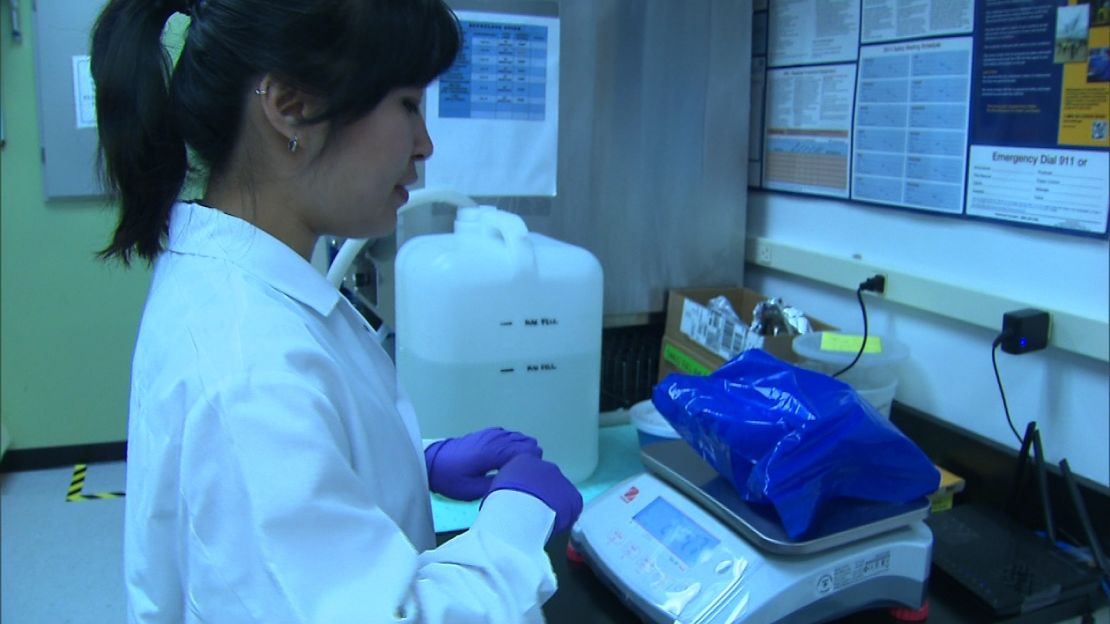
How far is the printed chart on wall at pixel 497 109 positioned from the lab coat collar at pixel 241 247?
79cm

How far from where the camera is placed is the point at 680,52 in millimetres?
1656

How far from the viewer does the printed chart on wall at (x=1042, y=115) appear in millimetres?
1095

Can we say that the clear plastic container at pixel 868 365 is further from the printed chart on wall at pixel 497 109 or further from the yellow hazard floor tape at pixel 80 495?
the yellow hazard floor tape at pixel 80 495

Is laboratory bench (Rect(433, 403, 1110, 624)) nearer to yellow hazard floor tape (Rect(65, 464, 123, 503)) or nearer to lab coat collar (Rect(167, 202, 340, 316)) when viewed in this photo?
lab coat collar (Rect(167, 202, 340, 316))

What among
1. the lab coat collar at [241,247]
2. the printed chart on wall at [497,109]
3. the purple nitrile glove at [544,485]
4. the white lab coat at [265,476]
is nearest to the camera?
the white lab coat at [265,476]

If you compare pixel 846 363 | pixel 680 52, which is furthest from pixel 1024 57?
pixel 680 52

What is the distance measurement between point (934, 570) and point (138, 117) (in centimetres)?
107

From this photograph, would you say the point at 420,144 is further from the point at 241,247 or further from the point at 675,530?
the point at 675,530

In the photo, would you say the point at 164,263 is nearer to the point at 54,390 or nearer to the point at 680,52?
the point at 680,52

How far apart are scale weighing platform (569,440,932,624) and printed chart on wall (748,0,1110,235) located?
547 mm

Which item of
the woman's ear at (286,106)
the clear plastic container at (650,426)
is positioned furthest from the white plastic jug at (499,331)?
the woman's ear at (286,106)

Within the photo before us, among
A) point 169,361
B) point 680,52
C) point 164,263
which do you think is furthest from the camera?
point 680,52

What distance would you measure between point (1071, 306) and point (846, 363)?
1.08 feet

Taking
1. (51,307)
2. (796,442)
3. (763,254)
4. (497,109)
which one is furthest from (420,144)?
(51,307)
